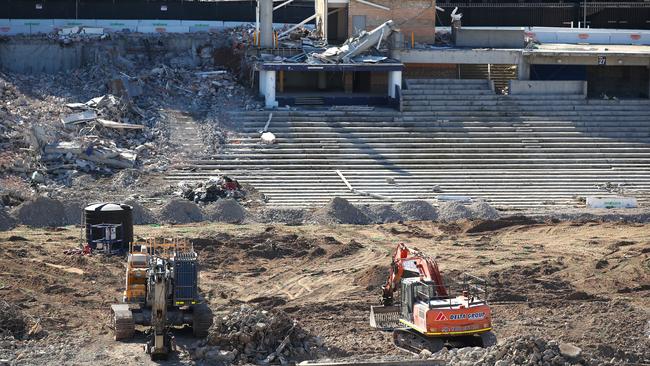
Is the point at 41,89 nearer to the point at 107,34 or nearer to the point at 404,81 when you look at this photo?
the point at 107,34

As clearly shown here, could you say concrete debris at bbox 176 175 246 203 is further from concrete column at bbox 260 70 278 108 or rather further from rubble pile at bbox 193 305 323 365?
rubble pile at bbox 193 305 323 365

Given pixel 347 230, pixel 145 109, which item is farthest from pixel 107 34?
pixel 347 230

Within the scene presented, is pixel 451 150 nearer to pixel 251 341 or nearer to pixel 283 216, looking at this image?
pixel 283 216

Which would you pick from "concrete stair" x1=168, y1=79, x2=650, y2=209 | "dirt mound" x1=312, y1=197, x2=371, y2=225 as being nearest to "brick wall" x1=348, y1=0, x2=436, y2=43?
"concrete stair" x1=168, y1=79, x2=650, y2=209

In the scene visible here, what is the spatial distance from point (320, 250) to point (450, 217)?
670 cm

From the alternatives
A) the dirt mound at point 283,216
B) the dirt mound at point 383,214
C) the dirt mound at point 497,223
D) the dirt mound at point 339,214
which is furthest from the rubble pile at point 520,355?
the dirt mound at point 383,214

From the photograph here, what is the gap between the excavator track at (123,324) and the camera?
85.8 ft

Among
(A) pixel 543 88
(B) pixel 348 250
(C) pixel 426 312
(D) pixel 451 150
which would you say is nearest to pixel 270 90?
(D) pixel 451 150

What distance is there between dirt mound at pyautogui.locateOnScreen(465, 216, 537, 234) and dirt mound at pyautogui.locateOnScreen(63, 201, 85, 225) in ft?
36.9

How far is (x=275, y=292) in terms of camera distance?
32094mm

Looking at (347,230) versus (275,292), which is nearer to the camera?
(275,292)

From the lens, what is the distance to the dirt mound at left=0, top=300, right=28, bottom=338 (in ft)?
87.1

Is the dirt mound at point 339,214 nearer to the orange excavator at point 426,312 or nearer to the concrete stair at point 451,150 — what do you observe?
the concrete stair at point 451,150

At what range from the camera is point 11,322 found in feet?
87.8
